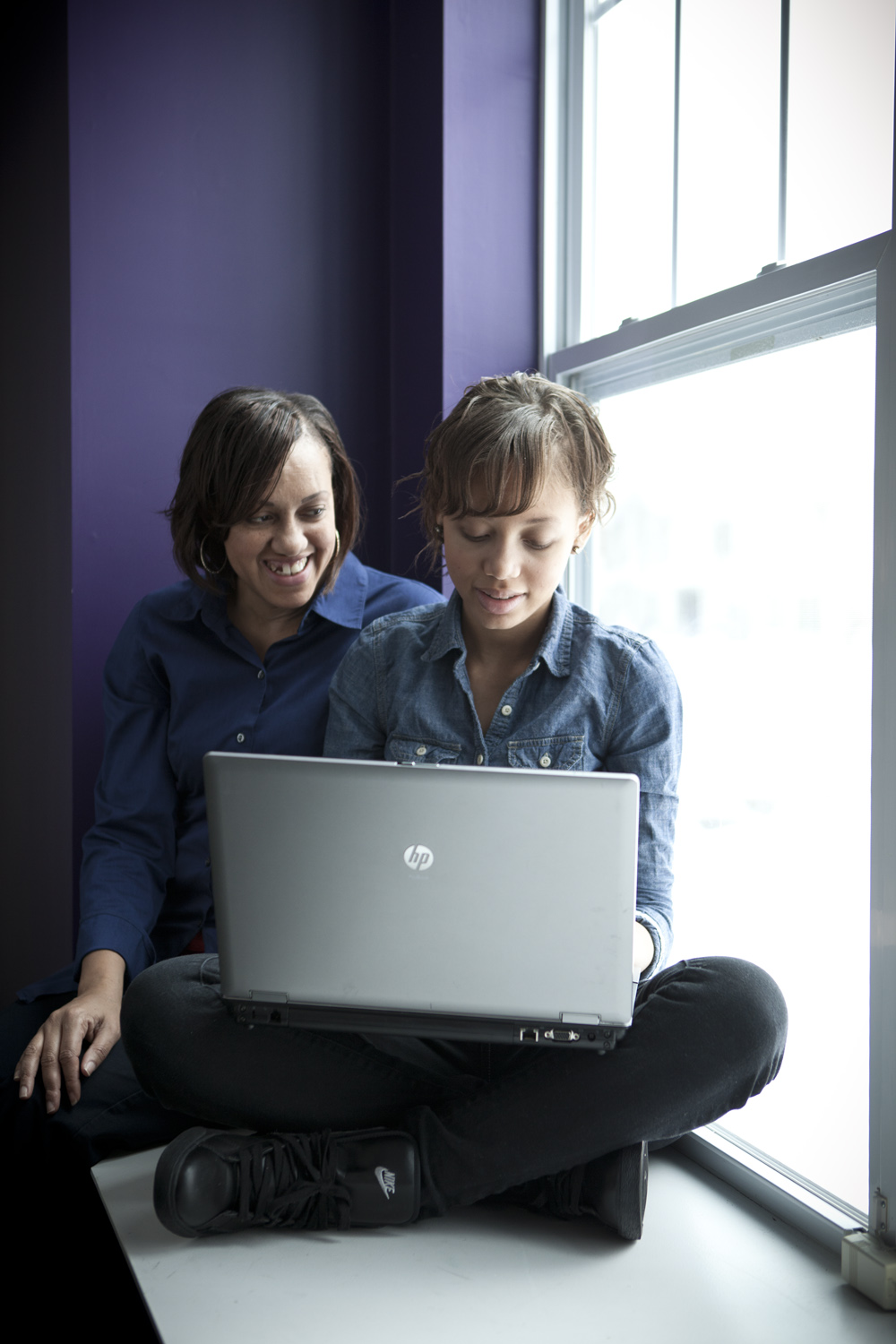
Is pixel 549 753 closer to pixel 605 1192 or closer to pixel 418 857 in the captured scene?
pixel 418 857

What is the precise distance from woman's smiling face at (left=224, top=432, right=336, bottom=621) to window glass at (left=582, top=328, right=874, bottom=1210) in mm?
509

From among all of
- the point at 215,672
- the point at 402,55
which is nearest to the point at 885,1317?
the point at 215,672

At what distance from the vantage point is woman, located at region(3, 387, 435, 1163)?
1480mm

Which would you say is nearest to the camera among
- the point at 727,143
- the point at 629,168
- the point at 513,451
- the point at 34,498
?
the point at 513,451

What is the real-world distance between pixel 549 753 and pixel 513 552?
253mm

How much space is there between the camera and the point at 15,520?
2.03m

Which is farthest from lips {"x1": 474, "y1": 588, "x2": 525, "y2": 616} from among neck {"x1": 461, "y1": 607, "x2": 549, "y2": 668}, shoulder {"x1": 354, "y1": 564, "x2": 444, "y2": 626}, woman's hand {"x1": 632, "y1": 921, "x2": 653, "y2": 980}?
woman's hand {"x1": 632, "y1": 921, "x2": 653, "y2": 980}

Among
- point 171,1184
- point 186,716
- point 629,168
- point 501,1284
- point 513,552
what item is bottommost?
point 501,1284

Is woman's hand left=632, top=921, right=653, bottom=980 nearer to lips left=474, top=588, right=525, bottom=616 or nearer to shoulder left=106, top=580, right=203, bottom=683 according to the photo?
lips left=474, top=588, right=525, bottom=616

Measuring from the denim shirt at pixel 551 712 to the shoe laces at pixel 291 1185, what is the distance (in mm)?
447

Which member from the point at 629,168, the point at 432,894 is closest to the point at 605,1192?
the point at 432,894

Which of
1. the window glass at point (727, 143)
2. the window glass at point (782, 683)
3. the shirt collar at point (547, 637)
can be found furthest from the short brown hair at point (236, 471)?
the window glass at point (727, 143)

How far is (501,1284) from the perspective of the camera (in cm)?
109

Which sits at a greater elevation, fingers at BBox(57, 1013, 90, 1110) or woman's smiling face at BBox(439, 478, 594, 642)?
woman's smiling face at BBox(439, 478, 594, 642)
